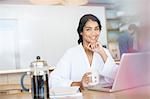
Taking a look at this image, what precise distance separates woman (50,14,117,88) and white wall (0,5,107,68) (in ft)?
5.35

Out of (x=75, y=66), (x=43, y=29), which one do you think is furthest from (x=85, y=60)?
(x=43, y=29)

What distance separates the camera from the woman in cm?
123

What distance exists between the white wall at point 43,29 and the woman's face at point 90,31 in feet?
5.28

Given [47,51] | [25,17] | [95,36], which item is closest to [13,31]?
[25,17]

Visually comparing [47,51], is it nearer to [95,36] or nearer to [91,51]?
[95,36]

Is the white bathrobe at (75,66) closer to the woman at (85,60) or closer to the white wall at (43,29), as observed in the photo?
the woman at (85,60)

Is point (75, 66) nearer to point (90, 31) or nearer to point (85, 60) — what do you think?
point (85, 60)

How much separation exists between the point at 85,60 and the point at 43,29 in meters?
1.95

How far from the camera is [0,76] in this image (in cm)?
306

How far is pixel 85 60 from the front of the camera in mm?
1490

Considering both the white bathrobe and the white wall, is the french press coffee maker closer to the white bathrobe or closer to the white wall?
the white bathrobe

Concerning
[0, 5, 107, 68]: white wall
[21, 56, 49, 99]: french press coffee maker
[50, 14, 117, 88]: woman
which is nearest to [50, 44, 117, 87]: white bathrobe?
[50, 14, 117, 88]: woman

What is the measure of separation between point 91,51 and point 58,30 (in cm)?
200

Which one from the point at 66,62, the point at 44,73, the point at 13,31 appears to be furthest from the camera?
the point at 13,31
